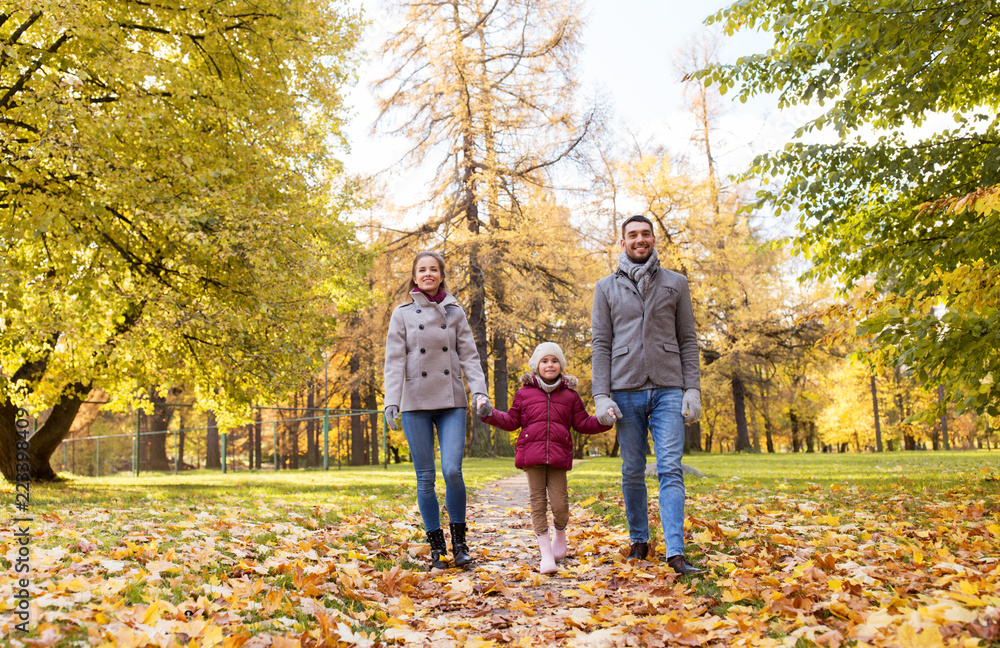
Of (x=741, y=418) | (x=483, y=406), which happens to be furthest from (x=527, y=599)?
(x=741, y=418)

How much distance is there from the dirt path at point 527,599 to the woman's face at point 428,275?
6.16ft

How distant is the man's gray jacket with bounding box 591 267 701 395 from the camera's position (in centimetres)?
421

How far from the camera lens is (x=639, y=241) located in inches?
172

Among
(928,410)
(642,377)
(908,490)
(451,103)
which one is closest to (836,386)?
(451,103)

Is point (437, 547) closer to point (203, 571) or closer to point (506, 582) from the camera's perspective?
point (506, 582)

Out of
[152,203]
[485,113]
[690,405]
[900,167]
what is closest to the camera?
[690,405]

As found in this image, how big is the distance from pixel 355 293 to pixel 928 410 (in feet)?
43.1

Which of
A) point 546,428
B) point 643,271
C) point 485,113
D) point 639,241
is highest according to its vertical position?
point 485,113

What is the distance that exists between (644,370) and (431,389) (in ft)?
4.54

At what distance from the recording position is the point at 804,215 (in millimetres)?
7664

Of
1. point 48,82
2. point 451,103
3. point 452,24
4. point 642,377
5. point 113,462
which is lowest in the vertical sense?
point 113,462

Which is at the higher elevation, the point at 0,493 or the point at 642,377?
the point at 642,377

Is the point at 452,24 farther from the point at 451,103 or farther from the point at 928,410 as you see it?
the point at 928,410

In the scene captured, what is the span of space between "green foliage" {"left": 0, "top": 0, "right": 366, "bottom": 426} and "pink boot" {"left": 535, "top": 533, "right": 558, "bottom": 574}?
599cm
